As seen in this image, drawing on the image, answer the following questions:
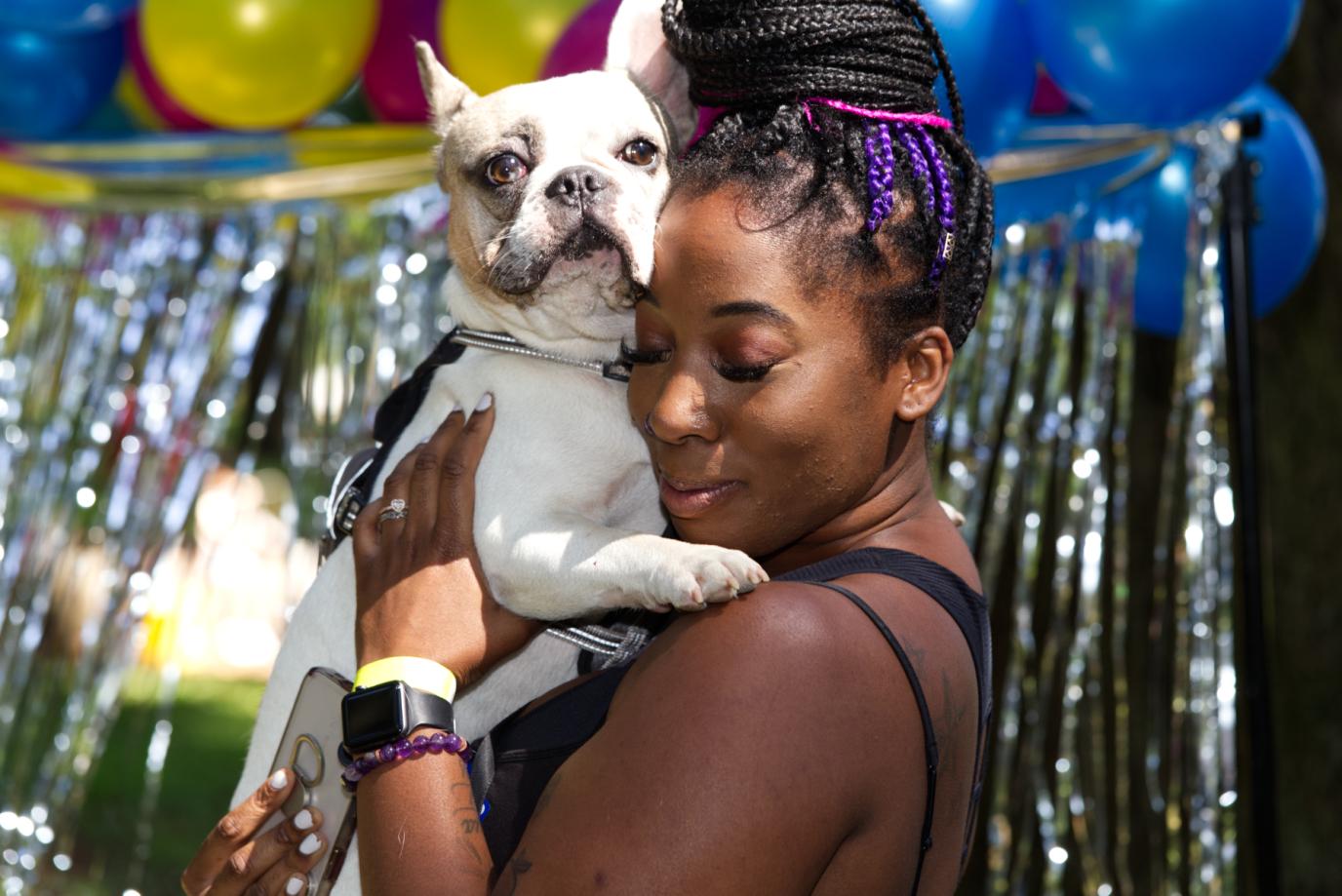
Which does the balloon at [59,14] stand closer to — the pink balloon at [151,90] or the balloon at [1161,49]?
the pink balloon at [151,90]

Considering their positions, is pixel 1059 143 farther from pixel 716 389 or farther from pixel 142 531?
pixel 142 531

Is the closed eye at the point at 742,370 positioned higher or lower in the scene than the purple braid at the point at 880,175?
lower

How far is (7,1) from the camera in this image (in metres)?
3.59

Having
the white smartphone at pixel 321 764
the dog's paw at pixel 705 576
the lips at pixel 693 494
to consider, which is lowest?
the white smartphone at pixel 321 764

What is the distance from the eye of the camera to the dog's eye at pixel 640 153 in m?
2.10

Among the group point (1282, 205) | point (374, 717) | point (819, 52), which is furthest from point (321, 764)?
point (1282, 205)

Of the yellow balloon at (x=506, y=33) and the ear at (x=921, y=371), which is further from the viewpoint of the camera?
the yellow balloon at (x=506, y=33)

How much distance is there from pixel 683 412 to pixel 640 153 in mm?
817

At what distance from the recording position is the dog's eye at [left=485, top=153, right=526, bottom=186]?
213 centimetres

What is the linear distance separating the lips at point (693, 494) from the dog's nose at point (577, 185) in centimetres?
59

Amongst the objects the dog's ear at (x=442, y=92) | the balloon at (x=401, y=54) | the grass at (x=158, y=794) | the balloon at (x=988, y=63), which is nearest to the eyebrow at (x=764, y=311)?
the dog's ear at (x=442, y=92)

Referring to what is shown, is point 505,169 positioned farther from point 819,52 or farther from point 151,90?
point 151,90

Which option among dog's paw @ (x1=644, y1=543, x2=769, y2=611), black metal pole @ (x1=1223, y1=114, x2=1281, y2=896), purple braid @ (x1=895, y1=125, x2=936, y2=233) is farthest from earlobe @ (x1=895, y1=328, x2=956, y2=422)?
black metal pole @ (x1=1223, y1=114, x2=1281, y2=896)

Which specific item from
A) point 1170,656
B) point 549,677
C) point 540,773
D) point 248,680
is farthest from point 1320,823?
point 248,680
